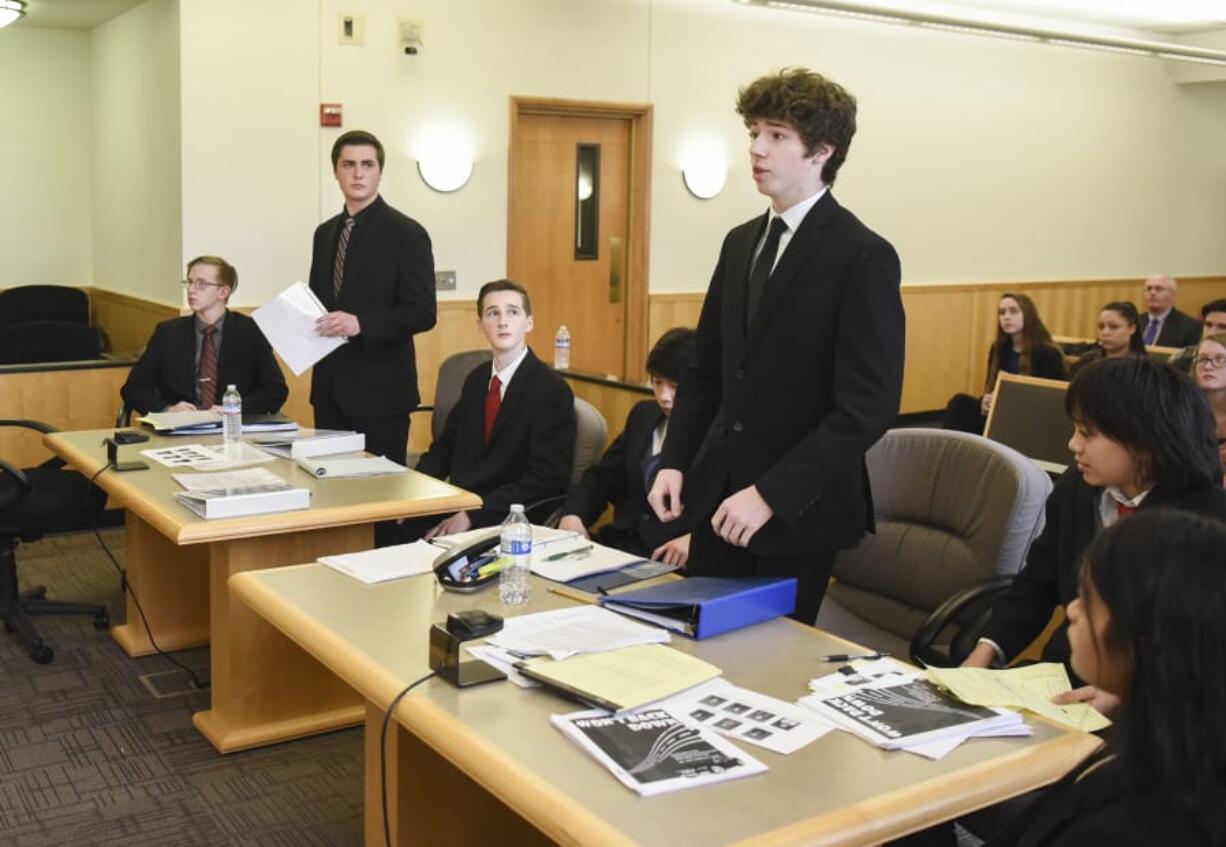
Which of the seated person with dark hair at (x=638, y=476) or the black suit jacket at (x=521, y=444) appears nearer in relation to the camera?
the seated person with dark hair at (x=638, y=476)

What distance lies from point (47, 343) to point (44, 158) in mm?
2435

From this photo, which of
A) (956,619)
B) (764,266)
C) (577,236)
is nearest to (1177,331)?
(577,236)

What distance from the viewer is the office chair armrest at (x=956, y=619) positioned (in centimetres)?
294

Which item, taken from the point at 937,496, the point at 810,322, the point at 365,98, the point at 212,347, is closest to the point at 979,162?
the point at 365,98

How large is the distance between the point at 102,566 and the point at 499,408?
2.28 meters

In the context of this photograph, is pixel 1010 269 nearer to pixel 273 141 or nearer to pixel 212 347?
pixel 273 141

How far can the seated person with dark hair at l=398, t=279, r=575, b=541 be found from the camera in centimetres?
417

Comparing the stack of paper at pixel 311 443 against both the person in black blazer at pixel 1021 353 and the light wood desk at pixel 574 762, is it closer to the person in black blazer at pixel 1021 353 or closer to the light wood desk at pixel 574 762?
the light wood desk at pixel 574 762

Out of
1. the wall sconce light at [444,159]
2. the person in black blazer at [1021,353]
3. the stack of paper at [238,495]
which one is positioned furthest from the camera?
the wall sconce light at [444,159]

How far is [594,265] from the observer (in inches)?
319

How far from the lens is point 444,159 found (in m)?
7.22

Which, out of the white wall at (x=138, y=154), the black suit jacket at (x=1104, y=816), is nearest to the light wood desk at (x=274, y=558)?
the black suit jacket at (x=1104, y=816)

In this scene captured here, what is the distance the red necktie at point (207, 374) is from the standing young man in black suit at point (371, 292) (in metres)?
0.70

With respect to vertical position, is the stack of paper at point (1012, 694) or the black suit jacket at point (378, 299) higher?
the black suit jacket at point (378, 299)
